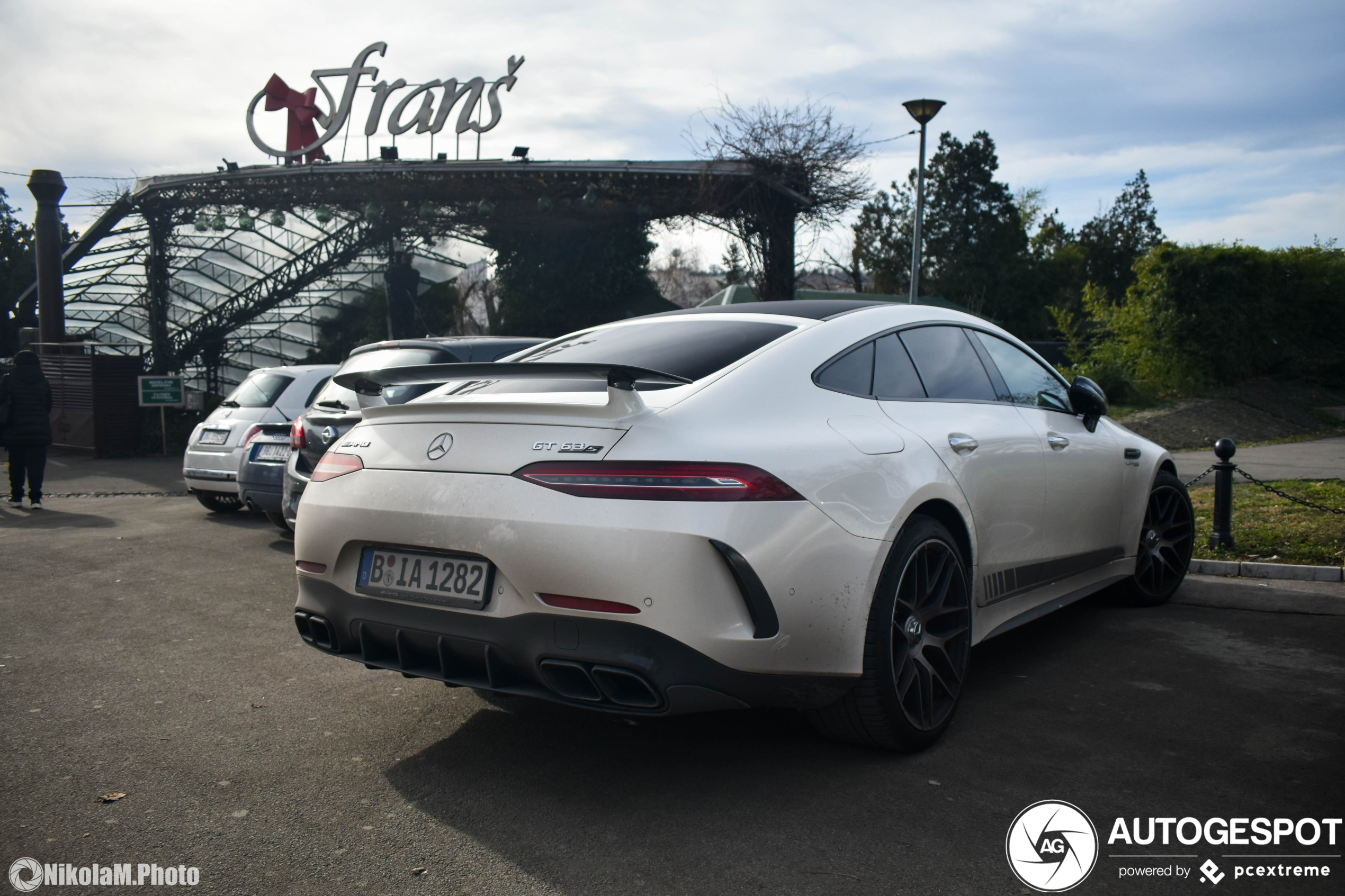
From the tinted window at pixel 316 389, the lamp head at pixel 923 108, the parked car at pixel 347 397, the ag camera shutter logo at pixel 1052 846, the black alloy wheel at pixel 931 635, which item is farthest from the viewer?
the lamp head at pixel 923 108

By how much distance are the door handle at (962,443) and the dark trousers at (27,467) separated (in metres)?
10.8

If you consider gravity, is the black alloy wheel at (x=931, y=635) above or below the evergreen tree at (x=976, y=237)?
below

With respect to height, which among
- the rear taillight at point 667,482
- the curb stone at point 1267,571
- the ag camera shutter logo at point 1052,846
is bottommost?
the ag camera shutter logo at point 1052,846

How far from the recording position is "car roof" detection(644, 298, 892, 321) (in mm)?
3838

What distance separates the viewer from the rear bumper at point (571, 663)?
2.76 meters

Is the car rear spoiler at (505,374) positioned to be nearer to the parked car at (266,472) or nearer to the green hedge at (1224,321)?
the parked car at (266,472)

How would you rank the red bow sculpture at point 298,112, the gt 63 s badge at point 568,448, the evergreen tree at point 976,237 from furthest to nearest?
the evergreen tree at point 976,237 < the red bow sculpture at point 298,112 < the gt 63 s badge at point 568,448

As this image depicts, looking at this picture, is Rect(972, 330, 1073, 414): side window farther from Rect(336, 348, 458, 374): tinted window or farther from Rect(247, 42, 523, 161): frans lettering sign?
Rect(247, 42, 523, 161): frans lettering sign

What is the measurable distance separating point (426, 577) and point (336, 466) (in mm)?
640

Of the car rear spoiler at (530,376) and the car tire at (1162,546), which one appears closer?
the car rear spoiler at (530,376)

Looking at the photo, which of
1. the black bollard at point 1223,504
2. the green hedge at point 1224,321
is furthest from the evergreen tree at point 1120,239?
the black bollard at point 1223,504

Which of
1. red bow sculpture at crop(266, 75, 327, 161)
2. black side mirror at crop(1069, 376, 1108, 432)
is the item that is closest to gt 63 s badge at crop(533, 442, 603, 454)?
black side mirror at crop(1069, 376, 1108, 432)

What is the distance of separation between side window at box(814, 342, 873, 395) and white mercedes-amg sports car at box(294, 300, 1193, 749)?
0.03ft

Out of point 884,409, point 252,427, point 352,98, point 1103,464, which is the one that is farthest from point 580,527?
point 352,98
